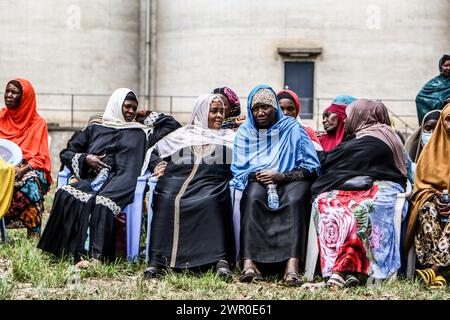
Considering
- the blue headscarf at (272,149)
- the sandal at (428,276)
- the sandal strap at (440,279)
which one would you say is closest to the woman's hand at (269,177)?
the blue headscarf at (272,149)

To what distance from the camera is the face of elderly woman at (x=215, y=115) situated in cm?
Answer: 787

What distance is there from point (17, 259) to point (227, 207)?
181 centimetres

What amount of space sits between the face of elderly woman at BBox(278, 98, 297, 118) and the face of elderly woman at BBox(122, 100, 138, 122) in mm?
1379

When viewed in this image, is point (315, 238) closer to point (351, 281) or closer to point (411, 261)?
point (351, 281)

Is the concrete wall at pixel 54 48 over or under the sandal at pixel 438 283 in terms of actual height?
over

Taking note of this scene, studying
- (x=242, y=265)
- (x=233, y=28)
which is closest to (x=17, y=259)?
(x=242, y=265)

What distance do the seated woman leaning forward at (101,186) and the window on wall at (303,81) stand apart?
12.2 m

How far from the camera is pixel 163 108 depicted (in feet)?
68.7

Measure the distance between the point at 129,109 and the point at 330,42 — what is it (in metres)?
12.4

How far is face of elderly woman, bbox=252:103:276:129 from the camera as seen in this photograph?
Result: 7.43m

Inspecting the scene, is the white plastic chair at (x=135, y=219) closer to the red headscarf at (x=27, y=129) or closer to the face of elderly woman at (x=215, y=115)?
the face of elderly woman at (x=215, y=115)

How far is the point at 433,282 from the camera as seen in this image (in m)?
6.63

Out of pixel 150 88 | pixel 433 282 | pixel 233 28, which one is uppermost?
pixel 233 28
